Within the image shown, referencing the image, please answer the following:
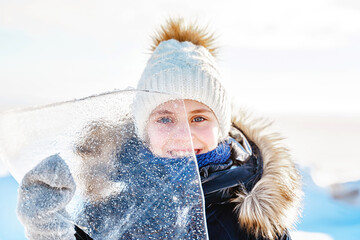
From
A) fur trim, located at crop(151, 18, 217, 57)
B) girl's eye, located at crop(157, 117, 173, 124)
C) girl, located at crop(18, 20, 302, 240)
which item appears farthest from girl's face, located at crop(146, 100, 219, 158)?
fur trim, located at crop(151, 18, 217, 57)

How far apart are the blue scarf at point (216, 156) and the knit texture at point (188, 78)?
0.16 feet

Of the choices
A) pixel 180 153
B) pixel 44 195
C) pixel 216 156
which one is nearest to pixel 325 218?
pixel 216 156

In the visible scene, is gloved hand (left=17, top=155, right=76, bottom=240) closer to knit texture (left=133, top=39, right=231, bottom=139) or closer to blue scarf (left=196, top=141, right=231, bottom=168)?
knit texture (left=133, top=39, right=231, bottom=139)

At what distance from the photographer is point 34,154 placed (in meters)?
0.77

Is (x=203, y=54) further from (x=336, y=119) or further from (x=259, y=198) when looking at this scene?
(x=336, y=119)

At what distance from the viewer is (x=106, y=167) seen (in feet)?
2.61

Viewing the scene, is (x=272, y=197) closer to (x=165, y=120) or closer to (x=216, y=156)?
(x=216, y=156)

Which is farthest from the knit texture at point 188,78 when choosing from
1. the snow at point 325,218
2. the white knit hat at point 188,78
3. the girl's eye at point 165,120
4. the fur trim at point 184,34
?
the snow at point 325,218

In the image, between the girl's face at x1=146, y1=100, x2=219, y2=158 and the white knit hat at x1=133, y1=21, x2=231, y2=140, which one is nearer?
the girl's face at x1=146, y1=100, x2=219, y2=158

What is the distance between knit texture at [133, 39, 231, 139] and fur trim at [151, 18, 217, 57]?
129 millimetres

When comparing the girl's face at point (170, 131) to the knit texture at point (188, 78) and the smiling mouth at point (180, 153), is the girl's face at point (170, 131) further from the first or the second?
the knit texture at point (188, 78)

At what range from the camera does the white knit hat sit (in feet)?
3.81

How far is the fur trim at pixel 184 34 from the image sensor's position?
4.96 ft

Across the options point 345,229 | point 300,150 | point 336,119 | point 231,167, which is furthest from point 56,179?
point 336,119
